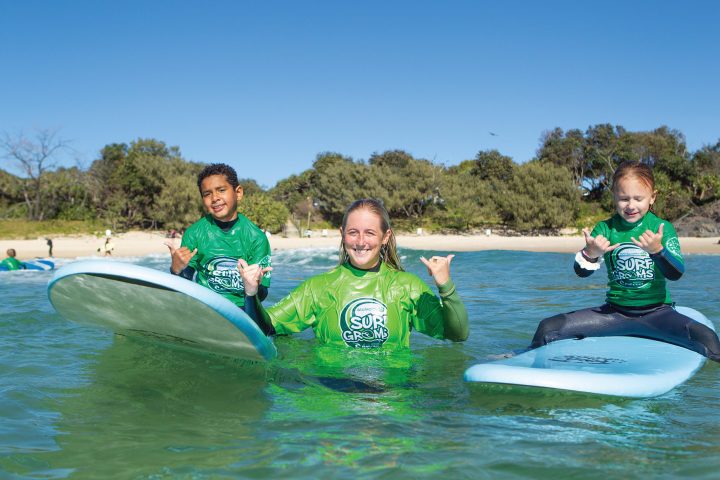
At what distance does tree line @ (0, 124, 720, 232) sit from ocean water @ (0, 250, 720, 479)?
25.1 metres

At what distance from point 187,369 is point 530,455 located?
229 cm

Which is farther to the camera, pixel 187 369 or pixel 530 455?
pixel 187 369

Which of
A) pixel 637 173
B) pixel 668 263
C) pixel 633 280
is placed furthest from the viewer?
pixel 633 280

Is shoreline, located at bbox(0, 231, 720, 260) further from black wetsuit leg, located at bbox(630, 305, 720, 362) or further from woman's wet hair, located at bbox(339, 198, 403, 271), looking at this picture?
woman's wet hair, located at bbox(339, 198, 403, 271)

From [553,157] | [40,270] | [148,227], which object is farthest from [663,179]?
[40,270]

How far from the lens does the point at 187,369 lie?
3.94 meters

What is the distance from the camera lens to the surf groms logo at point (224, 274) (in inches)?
178

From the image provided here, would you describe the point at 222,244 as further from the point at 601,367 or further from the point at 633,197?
the point at 633,197

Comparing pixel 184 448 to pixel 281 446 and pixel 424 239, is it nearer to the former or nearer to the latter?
pixel 281 446

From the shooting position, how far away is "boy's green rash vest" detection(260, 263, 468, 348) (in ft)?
11.8

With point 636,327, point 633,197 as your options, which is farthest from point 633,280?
point 633,197

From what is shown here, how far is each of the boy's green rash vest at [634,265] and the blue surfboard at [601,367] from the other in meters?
0.30

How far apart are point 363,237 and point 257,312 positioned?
713 mm

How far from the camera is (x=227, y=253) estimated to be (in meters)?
4.52
